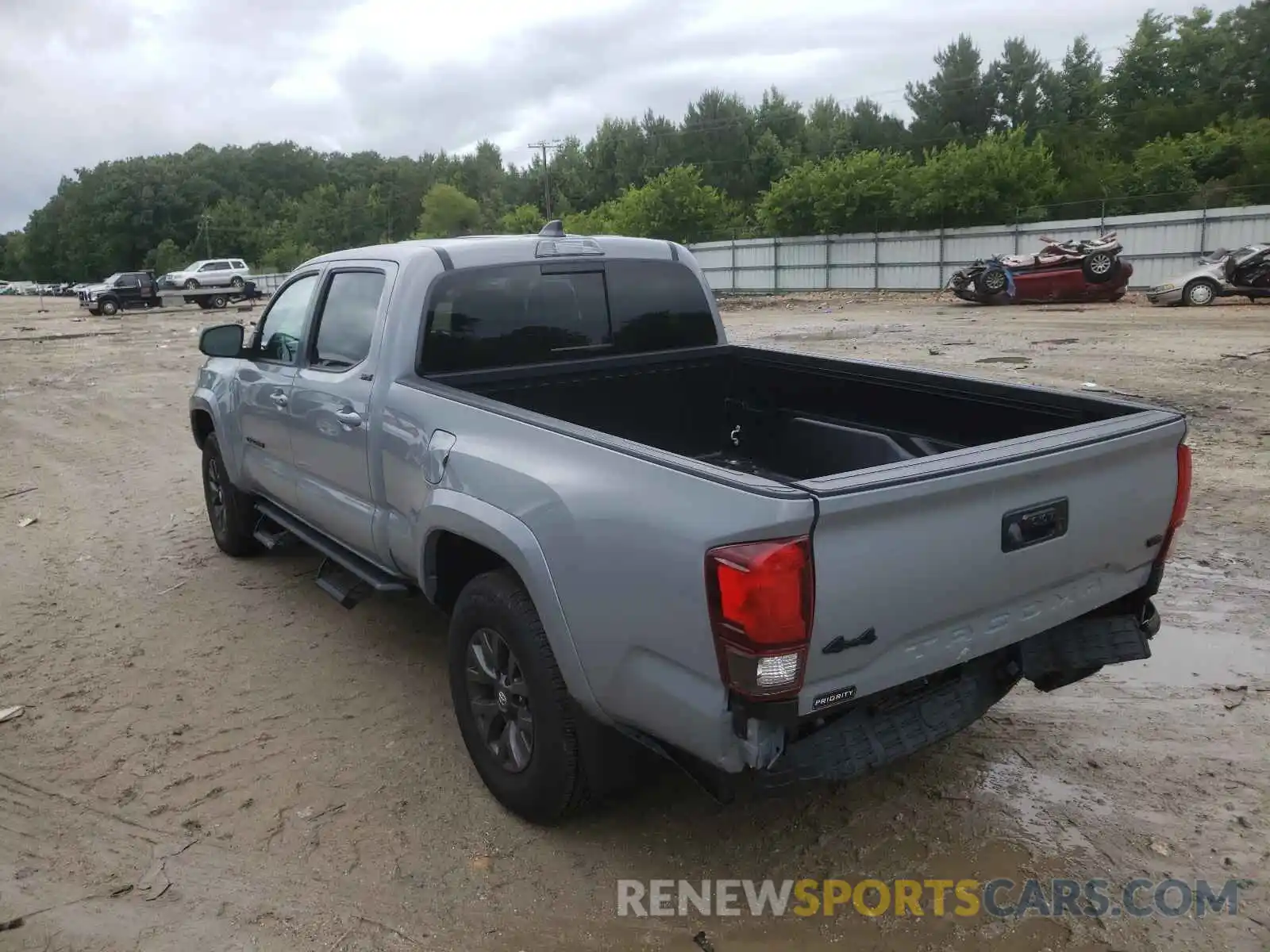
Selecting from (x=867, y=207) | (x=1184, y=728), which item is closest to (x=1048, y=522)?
(x=1184, y=728)

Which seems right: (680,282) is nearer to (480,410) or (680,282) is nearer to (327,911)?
(480,410)

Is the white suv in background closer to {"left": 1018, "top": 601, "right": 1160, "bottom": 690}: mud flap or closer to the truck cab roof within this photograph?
the truck cab roof

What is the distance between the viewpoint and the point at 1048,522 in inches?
112

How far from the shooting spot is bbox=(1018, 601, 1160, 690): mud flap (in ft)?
10.2

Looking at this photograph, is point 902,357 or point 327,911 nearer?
point 327,911

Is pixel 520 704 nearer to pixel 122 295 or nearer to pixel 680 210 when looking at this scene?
pixel 680 210

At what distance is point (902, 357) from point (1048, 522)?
1227 centimetres

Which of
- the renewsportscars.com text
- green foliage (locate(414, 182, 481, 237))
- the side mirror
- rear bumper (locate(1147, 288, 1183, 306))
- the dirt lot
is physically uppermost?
green foliage (locate(414, 182, 481, 237))

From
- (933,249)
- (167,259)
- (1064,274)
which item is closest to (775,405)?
(1064,274)

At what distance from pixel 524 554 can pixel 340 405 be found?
1682 mm

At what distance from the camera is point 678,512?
255 cm

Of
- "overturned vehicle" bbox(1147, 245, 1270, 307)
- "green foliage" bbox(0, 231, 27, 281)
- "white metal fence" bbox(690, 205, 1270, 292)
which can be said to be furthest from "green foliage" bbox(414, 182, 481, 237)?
"green foliage" bbox(0, 231, 27, 281)

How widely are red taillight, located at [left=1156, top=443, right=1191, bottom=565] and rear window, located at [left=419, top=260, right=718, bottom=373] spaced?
2.38 meters

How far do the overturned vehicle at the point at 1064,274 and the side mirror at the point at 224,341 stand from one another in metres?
21.3
